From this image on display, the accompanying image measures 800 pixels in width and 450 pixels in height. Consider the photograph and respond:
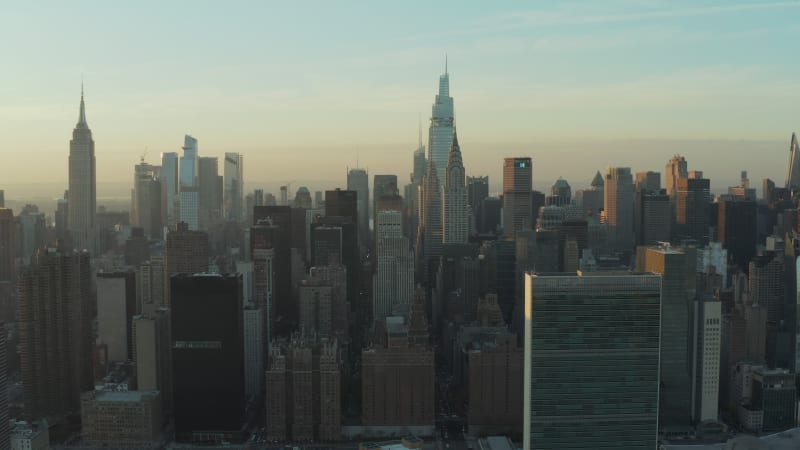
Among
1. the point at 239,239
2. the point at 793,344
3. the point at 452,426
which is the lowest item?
the point at 452,426

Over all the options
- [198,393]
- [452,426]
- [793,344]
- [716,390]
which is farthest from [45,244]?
[793,344]

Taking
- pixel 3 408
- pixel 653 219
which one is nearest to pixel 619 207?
pixel 653 219

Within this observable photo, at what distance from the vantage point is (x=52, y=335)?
2666 centimetres

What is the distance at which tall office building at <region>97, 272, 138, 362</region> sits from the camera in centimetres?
2950

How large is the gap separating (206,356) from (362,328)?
1174cm

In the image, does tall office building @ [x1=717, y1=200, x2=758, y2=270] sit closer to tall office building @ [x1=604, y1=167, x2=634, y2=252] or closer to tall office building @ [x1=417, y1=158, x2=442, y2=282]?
tall office building @ [x1=604, y1=167, x2=634, y2=252]

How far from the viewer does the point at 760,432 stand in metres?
24.8

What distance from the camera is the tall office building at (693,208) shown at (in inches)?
1761

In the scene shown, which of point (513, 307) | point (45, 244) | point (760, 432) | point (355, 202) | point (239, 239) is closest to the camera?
point (760, 432)

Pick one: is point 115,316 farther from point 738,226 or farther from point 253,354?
point 738,226

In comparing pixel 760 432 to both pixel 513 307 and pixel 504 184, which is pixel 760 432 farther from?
pixel 504 184

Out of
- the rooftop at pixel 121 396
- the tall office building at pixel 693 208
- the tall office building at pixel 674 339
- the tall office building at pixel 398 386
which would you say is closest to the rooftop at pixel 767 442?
the tall office building at pixel 674 339

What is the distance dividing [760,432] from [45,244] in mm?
23329

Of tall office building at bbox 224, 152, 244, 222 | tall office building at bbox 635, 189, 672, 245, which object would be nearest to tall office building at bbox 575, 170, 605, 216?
tall office building at bbox 635, 189, 672, 245
